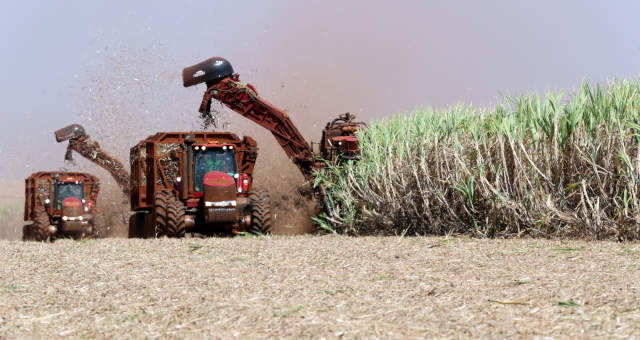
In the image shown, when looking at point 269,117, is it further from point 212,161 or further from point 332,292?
point 332,292

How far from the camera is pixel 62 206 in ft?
55.2

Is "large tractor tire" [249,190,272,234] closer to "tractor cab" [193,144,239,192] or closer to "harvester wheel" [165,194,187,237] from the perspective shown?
"tractor cab" [193,144,239,192]

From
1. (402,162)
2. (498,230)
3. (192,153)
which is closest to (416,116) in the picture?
(402,162)

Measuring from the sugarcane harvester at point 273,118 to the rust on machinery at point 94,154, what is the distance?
5313mm

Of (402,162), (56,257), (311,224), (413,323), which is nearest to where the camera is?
(413,323)

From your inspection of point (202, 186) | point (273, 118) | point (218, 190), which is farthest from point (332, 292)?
point (273, 118)

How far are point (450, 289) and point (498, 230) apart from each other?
439 centimetres

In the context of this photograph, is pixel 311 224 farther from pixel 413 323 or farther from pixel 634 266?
pixel 413 323

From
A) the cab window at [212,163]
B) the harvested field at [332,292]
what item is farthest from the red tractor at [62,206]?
the harvested field at [332,292]

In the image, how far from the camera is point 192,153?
12.1 metres

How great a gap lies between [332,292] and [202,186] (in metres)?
7.36

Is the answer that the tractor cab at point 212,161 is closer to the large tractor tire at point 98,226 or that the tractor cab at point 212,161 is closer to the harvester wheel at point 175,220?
the harvester wheel at point 175,220

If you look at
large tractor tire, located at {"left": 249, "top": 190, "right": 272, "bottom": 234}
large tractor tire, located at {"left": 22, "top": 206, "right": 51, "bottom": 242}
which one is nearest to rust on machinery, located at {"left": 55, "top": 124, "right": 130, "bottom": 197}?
large tractor tire, located at {"left": 22, "top": 206, "right": 51, "bottom": 242}

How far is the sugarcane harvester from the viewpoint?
42.9ft
